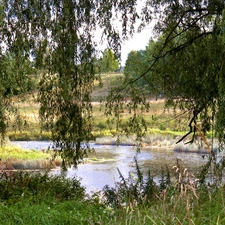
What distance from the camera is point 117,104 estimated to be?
6.23 m

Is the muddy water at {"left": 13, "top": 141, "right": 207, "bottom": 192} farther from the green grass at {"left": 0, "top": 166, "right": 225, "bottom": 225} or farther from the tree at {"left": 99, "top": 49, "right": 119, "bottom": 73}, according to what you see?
the tree at {"left": 99, "top": 49, "right": 119, "bottom": 73}

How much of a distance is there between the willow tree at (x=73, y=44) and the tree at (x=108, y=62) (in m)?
0.09

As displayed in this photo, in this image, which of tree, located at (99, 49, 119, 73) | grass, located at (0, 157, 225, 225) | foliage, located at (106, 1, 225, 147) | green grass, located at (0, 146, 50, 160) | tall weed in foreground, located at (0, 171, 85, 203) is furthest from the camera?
green grass, located at (0, 146, 50, 160)

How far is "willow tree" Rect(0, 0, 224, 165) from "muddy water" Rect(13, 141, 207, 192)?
400cm

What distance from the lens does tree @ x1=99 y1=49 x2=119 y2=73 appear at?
5577mm

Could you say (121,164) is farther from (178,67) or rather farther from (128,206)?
(128,206)

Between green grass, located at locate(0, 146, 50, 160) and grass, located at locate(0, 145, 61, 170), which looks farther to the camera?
green grass, located at locate(0, 146, 50, 160)

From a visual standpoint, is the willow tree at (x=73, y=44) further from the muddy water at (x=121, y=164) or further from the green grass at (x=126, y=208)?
the muddy water at (x=121, y=164)

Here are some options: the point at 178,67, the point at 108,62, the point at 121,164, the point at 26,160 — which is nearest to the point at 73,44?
the point at 108,62

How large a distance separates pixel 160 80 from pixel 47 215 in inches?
136

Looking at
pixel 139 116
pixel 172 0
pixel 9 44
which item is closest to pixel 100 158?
pixel 139 116

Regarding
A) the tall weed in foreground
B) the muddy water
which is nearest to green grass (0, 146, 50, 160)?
the muddy water

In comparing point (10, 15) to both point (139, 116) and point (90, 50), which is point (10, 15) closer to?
point (90, 50)

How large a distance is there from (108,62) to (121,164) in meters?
8.07
